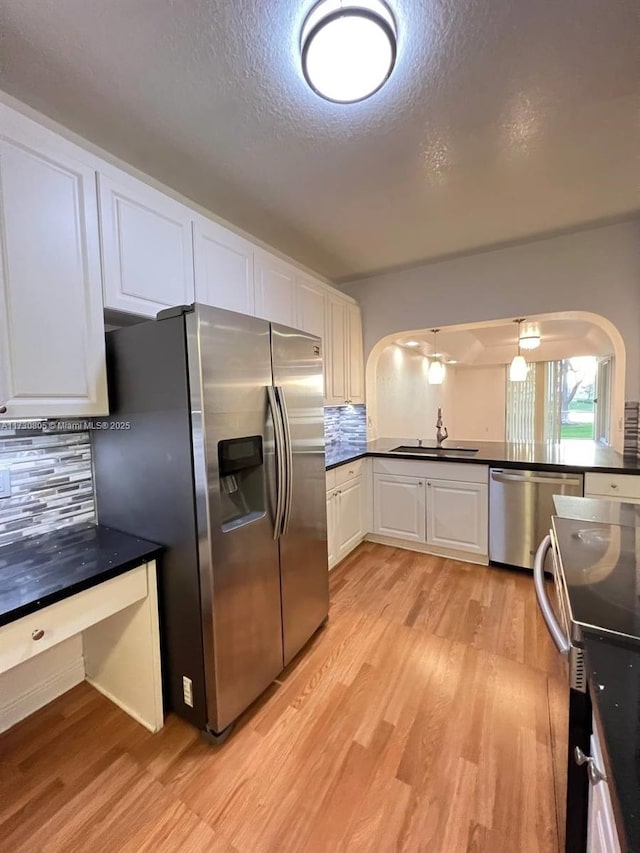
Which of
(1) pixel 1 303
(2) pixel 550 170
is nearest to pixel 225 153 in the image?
(1) pixel 1 303

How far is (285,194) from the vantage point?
6.91 ft

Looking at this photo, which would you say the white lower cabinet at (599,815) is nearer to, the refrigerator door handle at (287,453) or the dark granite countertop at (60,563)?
the refrigerator door handle at (287,453)

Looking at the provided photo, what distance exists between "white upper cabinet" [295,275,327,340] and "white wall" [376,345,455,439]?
1223 mm

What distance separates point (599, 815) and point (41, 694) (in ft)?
7.02

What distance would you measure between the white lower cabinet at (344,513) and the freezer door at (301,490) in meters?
0.64

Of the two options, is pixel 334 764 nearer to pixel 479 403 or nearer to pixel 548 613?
pixel 548 613

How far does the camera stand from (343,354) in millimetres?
3299

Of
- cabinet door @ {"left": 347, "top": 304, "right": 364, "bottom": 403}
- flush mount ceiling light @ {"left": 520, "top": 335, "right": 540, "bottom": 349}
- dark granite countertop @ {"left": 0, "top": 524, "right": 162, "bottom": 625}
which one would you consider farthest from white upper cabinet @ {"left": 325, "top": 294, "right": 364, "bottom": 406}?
dark granite countertop @ {"left": 0, "top": 524, "right": 162, "bottom": 625}

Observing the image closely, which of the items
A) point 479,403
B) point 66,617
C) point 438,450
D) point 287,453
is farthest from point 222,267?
point 479,403

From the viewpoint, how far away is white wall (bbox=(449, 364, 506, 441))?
7.34m

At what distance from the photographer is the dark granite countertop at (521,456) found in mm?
2463

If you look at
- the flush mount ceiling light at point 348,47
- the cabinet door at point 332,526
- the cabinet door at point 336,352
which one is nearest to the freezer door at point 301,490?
the cabinet door at point 332,526

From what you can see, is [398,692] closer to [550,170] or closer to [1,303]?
[1,303]

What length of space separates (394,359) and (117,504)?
13.6 ft
